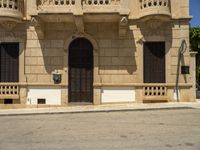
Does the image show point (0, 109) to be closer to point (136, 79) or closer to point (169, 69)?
point (136, 79)

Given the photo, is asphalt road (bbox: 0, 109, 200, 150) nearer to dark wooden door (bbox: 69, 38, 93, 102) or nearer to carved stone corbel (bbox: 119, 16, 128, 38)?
dark wooden door (bbox: 69, 38, 93, 102)

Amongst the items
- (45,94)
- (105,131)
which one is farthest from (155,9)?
(105,131)

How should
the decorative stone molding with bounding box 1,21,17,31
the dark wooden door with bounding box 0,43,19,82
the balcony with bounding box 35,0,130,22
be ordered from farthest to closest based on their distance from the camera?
the dark wooden door with bounding box 0,43,19,82 → the decorative stone molding with bounding box 1,21,17,31 → the balcony with bounding box 35,0,130,22

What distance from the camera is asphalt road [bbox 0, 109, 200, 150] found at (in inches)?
281

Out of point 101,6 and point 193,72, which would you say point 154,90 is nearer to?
point 193,72

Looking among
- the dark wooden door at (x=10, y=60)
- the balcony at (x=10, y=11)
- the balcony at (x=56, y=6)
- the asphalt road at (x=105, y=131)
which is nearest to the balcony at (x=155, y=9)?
the balcony at (x=56, y=6)

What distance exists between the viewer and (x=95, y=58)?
15609 mm

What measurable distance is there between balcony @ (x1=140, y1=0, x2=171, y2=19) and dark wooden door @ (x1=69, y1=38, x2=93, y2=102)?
10.2 ft

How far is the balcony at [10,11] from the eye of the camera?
15.0m

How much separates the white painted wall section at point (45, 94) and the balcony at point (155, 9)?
5.53 m

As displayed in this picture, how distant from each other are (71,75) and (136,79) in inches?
125

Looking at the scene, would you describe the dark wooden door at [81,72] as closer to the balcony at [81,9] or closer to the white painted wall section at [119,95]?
the white painted wall section at [119,95]

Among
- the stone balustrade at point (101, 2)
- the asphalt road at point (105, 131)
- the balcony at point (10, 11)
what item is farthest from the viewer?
the balcony at point (10, 11)

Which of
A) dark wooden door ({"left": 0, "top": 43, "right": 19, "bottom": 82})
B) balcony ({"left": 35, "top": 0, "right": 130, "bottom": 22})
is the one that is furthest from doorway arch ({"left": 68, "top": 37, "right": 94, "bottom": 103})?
dark wooden door ({"left": 0, "top": 43, "right": 19, "bottom": 82})
